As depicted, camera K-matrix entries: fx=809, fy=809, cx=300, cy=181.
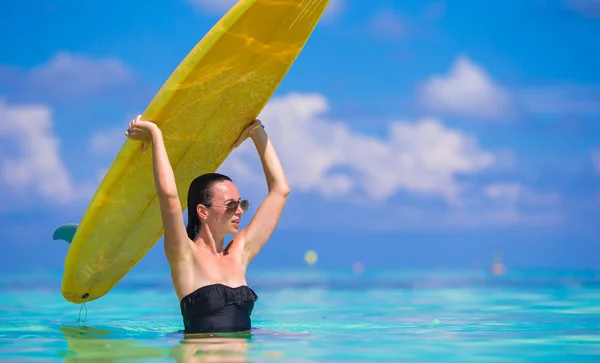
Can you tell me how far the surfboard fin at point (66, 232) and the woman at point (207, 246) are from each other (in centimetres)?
151

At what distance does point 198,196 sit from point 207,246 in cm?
30

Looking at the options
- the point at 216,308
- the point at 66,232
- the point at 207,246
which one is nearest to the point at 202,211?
the point at 207,246

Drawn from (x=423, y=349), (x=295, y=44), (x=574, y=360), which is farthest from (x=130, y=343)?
(x=574, y=360)

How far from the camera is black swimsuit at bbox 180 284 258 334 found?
15.1 ft

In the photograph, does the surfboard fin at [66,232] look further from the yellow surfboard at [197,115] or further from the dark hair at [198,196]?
the dark hair at [198,196]

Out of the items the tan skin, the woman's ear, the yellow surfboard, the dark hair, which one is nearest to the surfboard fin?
the yellow surfboard

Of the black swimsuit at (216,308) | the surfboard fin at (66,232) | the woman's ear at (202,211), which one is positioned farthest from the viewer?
the surfboard fin at (66,232)

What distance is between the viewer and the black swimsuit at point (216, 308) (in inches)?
182

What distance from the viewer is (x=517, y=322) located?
754 centimetres

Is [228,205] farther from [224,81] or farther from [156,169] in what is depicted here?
[224,81]

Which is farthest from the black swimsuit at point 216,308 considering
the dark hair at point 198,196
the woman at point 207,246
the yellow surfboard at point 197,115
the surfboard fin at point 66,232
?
the surfboard fin at point 66,232

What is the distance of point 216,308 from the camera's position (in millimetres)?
4652

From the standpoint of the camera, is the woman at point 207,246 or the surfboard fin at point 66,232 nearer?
the woman at point 207,246

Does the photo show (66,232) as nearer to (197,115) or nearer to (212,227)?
(197,115)
